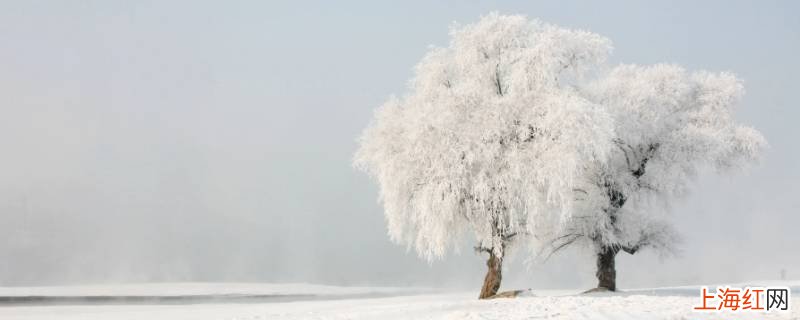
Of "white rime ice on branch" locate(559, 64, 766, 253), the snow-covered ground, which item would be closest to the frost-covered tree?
"white rime ice on branch" locate(559, 64, 766, 253)

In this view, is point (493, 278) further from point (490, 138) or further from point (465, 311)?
point (465, 311)

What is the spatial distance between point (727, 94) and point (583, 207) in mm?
7195

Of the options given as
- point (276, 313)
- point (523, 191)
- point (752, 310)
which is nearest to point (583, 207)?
point (523, 191)

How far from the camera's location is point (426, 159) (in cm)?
2483

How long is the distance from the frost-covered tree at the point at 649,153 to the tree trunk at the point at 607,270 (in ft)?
0.12

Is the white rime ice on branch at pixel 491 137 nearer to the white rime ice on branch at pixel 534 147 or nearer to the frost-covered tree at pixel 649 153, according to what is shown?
the white rime ice on branch at pixel 534 147

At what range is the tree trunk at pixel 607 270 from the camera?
30.0 meters

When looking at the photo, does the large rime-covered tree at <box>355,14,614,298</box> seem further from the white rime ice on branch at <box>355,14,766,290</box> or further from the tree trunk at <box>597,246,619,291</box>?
the tree trunk at <box>597,246,619,291</box>

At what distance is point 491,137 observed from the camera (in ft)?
80.0

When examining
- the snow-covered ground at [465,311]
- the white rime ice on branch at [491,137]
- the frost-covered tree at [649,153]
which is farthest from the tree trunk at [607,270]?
the white rime ice on branch at [491,137]

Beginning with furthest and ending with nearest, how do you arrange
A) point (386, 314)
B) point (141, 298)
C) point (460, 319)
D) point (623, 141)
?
1. point (141, 298)
2. point (623, 141)
3. point (386, 314)
4. point (460, 319)

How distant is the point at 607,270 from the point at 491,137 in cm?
912

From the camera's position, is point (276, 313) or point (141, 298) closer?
point (276, 313)

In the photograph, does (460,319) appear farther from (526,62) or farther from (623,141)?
(623,141)
